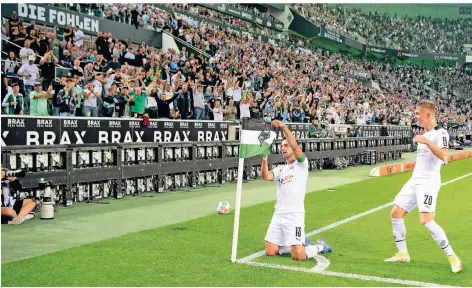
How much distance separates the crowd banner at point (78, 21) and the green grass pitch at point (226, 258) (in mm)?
13372

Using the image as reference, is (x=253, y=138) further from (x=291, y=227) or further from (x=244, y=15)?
(x=244, y=15)

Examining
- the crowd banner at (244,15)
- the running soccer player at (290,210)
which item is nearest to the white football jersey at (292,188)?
the running soccer player at (290,210)

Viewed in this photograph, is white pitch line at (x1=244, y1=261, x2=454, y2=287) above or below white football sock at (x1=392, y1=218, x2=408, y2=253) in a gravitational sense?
below

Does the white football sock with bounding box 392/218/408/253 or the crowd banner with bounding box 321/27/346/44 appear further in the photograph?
the crowd banner with bounding box 321/27/346/44

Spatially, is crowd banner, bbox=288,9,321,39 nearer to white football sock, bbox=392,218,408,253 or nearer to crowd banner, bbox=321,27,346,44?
crowd banner, bbox=321,27,346,44

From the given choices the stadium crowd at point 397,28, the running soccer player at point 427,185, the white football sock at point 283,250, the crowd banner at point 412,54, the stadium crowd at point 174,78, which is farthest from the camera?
the crowd banner at point 412,54

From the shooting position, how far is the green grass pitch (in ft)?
21.3

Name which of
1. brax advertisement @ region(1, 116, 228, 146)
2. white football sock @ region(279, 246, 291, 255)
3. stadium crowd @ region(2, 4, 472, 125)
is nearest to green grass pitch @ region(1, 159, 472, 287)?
white football sock @ region(279, 246, 291, 255)

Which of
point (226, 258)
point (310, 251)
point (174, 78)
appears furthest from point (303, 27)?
point (226, 258)

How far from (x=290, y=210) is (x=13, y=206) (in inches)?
234

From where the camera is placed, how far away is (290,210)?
752 centimetres

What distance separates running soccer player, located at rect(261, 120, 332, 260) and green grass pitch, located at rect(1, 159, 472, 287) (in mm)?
190

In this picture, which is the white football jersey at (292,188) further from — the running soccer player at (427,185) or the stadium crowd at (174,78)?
the stadium crowd at (174,78)

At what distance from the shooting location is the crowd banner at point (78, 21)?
20984mm
